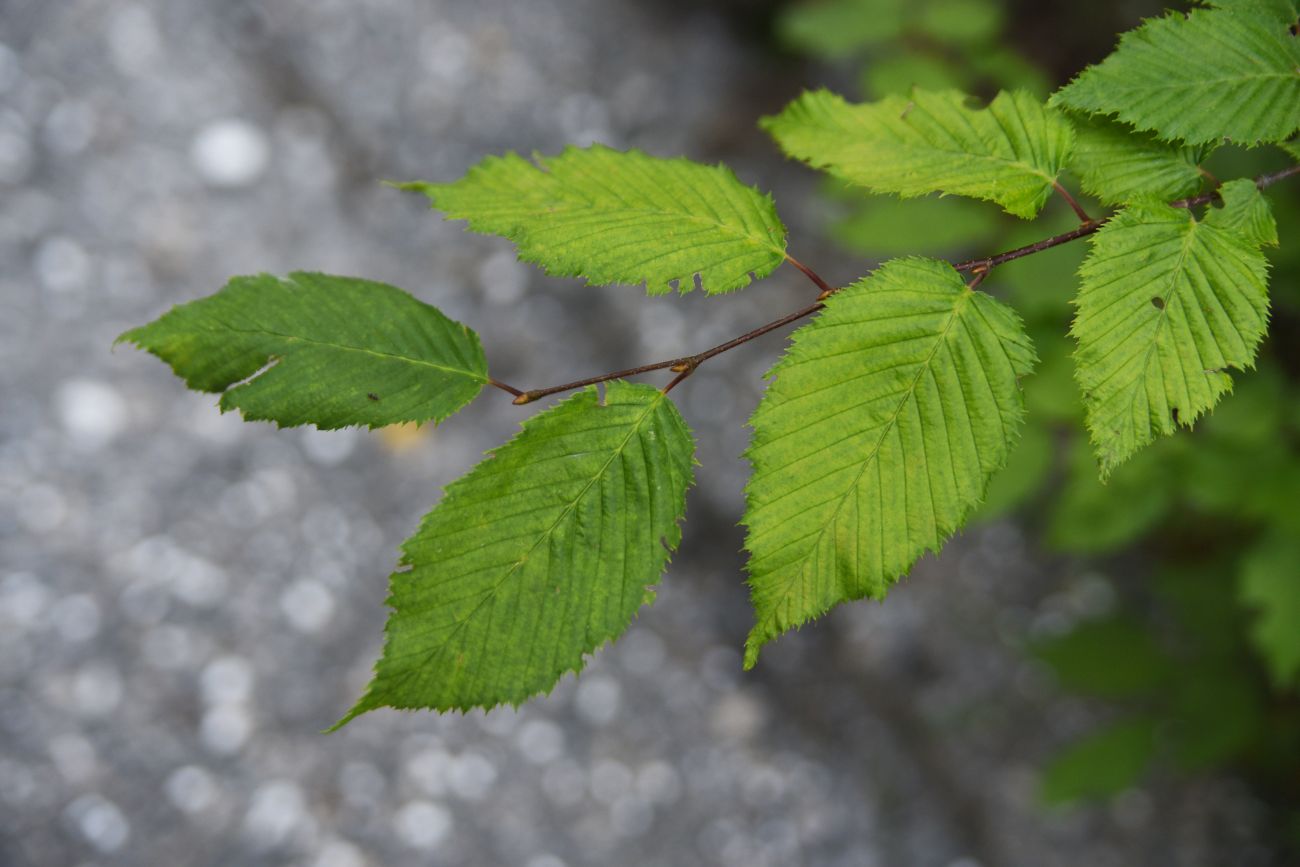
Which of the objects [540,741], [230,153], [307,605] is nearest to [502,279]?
[230,153]

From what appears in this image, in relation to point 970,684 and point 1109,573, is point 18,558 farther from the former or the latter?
point 1109,573

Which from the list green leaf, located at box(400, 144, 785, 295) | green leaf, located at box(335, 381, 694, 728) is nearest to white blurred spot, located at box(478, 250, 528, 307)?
green leaf, located at box(400, 144, 785, 295)

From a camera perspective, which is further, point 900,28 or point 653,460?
point 900,28

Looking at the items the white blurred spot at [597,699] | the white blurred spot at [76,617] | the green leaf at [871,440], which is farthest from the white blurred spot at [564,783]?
the green leaf at [871,440]

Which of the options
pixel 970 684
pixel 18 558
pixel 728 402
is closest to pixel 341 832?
pixel 18 558

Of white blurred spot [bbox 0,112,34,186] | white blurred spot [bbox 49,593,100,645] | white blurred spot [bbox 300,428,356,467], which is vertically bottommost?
white blurred spot [bbox 49,593,100,645]

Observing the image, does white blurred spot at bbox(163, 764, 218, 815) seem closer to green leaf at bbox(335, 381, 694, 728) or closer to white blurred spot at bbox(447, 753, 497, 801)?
white blurred spot at bbox(447, 753, 497, 801)

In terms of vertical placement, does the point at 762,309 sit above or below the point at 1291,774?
above

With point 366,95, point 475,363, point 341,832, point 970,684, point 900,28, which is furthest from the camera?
point 366,95
